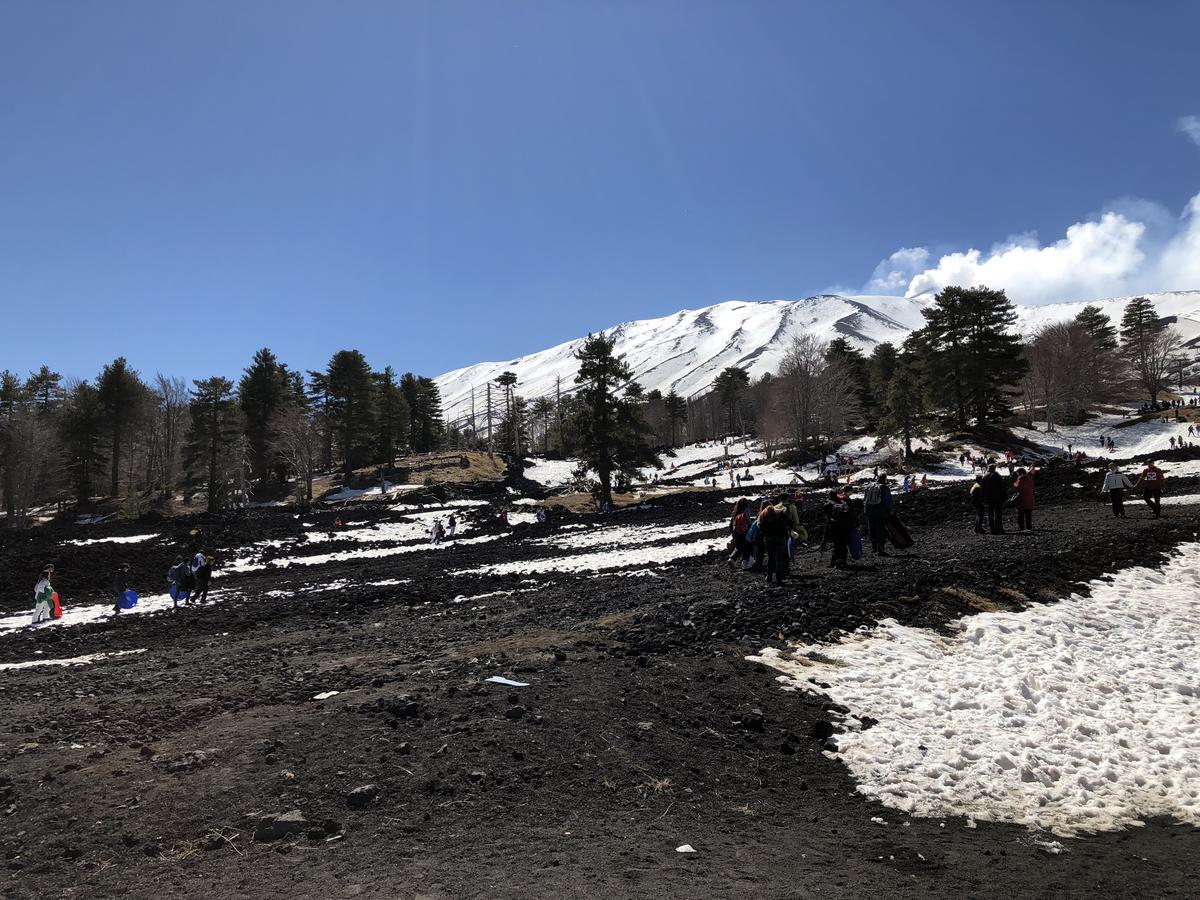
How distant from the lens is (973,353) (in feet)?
196

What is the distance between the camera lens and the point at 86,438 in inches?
2306

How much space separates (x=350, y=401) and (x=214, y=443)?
1663 cm

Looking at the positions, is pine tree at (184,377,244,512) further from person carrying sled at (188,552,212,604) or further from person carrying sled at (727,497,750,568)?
person carrying sled at (727,497,750,568)

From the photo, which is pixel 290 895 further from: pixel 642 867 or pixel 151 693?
pixel 151 693

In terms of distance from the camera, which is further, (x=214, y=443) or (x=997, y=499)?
(x=214, y=443)

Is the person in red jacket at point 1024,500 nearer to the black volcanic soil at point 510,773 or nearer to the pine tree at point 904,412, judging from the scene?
the black volcanic soil at point 510,773

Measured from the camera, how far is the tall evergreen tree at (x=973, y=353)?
59.6 m

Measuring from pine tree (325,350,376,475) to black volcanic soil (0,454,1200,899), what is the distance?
2391 inches

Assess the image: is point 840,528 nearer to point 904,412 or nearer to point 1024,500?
point 1024,500

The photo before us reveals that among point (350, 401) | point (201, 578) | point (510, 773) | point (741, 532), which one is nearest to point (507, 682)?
point (510, 773)

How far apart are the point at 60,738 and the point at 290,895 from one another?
4.62 metres

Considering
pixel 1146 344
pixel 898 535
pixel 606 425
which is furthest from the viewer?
pixel 1146 344

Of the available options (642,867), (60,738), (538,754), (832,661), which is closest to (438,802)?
(538,754)

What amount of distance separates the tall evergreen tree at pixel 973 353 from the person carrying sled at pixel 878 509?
51.3m
